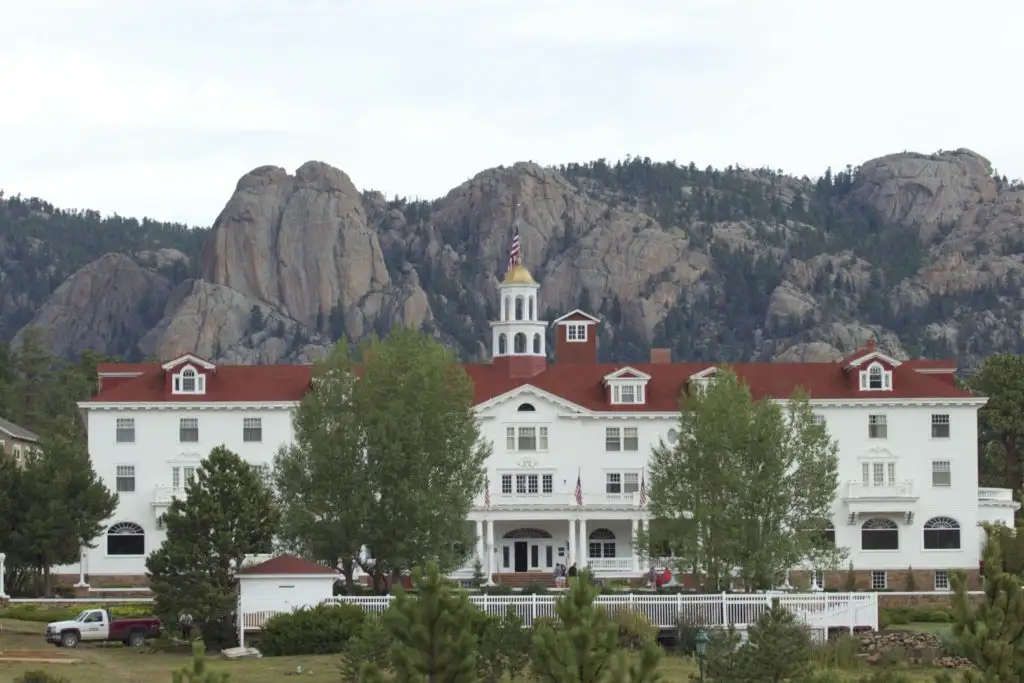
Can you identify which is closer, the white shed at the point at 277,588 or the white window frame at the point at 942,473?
the white shed at the point at 277,588

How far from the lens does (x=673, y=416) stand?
111062 millimetres

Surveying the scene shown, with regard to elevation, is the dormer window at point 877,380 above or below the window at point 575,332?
below

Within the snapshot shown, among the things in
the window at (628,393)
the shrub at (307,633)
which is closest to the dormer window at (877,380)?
the window at (628,393)

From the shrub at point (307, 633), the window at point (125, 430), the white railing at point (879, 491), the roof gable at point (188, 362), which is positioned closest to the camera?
the shrub at point (307, 633)

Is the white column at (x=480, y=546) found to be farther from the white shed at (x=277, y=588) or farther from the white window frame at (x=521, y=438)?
the white shed at (x=277, y=588)

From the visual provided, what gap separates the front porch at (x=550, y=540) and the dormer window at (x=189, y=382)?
53.4 ft

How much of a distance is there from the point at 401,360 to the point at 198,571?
64.4 feet

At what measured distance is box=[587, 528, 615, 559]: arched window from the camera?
112 metres

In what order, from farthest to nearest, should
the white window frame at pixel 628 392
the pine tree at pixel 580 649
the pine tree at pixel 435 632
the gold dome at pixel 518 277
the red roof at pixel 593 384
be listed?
the gold dome at pixel 518 277, the white window frame at pixel 628 392, the red roof at pixel 593 384, the pine tree at pixel 435 632, the pine tree at pixel 580 649

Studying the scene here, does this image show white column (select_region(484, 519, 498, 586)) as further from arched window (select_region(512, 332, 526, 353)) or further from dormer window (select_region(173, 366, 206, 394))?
dormer window (select_region(173, 366, 206, 394))

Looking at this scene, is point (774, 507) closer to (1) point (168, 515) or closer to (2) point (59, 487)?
(1) point (168, 515)

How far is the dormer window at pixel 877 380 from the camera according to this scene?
11200cm

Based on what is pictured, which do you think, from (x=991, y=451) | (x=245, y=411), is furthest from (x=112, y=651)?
(x=991, y=451)

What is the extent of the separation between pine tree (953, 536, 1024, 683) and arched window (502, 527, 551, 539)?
65210mm
